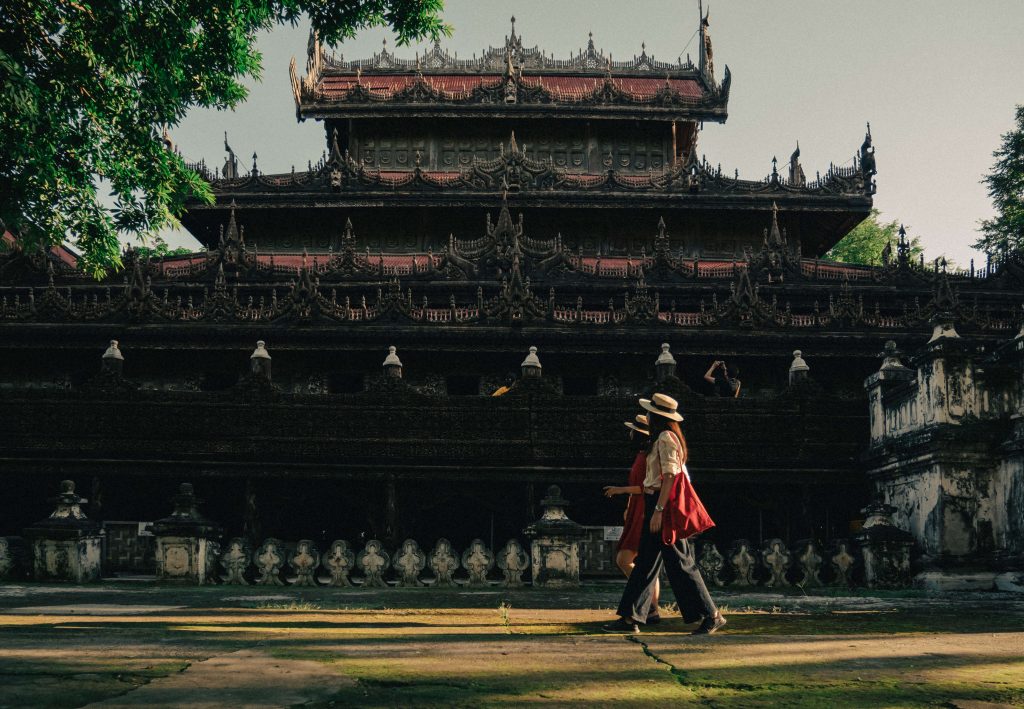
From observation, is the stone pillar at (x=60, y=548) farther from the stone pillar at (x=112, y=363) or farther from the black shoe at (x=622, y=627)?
the black shoe at (x=622, y=627)

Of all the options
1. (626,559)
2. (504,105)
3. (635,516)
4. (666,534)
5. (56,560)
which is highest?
(504,105)

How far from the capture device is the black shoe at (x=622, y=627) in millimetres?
7062

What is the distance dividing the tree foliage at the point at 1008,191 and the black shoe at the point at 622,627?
3497 cm

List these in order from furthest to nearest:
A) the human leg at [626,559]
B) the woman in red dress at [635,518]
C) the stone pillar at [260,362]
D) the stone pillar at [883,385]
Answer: the stone pillar at [260,362] → the stone pillar at [883,385] → the human leg at [626,559] → the woman in red dress at [635,518]

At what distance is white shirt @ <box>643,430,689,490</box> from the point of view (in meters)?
7.25

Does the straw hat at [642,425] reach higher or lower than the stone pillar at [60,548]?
higher

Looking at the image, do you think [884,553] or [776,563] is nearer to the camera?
[884,553]

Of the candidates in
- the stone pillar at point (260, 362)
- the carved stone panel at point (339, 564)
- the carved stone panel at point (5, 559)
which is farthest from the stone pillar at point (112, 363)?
the carved stone panel at point (339, 564)

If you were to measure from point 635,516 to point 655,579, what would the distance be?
585 mm

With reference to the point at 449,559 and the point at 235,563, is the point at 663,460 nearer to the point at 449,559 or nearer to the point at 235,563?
the point at 449,559

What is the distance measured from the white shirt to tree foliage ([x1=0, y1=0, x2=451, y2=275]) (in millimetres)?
8903

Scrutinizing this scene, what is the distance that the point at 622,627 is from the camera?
23.5 feet

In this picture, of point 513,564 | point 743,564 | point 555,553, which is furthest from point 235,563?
point 743,564

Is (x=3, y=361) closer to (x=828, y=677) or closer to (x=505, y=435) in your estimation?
(x=505, y=435)
